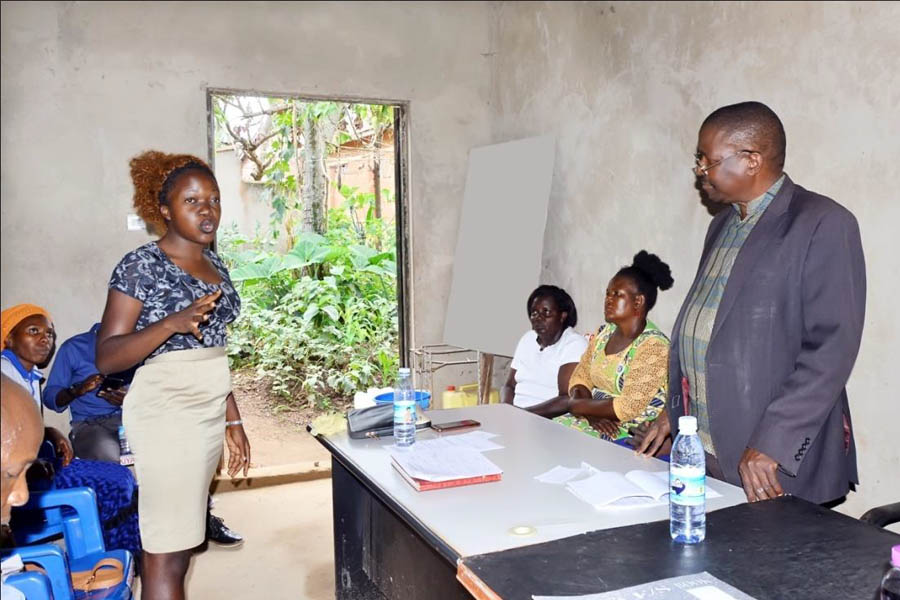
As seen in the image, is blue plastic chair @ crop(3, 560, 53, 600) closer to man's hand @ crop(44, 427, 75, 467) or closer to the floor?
man's hand @ crop(44, 427, 75, 467)

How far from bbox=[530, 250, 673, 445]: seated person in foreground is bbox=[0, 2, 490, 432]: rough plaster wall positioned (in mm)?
2352

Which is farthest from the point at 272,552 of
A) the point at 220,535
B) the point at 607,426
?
the point at 607,426

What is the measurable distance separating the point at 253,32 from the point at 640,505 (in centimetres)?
399

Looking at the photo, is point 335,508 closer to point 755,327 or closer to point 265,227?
point 755,327

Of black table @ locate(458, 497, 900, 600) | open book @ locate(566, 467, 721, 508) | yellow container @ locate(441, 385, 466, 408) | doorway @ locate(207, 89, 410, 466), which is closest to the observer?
black table @ locate(458, 497, 900, 600)

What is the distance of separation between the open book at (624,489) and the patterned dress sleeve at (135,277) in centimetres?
120

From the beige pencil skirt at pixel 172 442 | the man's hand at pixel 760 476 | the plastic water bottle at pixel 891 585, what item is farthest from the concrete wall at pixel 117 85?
the plastic water bottle at pixel 891 585

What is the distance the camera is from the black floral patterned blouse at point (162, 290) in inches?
75.5

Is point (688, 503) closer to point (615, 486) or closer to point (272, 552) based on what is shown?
point (615, 486)

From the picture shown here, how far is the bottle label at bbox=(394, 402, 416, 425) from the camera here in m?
2.24

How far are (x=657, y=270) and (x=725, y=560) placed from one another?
2.42 metres

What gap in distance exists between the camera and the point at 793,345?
74.9 inches

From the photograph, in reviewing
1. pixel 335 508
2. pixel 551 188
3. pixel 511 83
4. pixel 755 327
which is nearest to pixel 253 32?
pixel 511 83

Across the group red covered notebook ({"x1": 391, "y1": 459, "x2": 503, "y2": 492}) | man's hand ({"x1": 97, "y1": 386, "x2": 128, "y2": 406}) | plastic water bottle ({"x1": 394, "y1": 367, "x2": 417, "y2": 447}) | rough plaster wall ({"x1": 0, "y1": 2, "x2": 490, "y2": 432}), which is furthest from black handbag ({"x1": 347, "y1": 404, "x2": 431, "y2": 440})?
rough plaster wall ({"x1": 0, "y1": 2, "x2": 490, "y2": 432})
